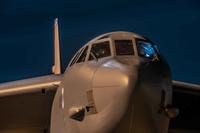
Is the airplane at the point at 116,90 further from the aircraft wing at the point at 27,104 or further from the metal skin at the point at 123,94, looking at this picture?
the aircraft wing at the point at 27,104

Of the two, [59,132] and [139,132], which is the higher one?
[139,132]

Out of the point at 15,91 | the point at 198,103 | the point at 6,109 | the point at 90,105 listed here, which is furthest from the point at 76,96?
the point at 198,103

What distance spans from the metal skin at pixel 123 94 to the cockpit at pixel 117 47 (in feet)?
0.30

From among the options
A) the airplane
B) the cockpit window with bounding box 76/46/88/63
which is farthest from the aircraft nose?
the cockpit window with bounding box 76/46/88/63

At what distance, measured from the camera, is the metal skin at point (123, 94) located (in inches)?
194

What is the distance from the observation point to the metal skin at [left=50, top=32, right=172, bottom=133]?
493 centimetres

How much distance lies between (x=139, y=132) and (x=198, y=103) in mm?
4677

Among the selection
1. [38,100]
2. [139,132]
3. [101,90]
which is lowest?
[38,100]

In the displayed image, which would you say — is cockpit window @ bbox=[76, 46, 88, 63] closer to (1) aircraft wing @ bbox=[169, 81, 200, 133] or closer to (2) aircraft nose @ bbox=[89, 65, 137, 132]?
(2) aircraft nose @ bbox=[89, 65, 137, 132]

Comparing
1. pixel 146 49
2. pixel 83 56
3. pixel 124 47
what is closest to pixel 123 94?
pixel 124 47

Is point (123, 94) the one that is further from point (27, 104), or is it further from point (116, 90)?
point (27, 104)

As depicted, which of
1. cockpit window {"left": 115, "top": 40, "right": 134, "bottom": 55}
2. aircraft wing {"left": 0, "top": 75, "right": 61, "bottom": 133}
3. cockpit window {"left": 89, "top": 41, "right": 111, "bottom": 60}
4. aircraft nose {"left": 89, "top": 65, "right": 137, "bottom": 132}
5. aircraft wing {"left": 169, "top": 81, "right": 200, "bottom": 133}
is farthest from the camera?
aircraft wing {"left": 169, "top": 81, "right": 200, "bottom": 133}

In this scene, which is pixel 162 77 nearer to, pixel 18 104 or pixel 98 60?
pixel 98 60

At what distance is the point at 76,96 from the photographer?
18.9 feet
